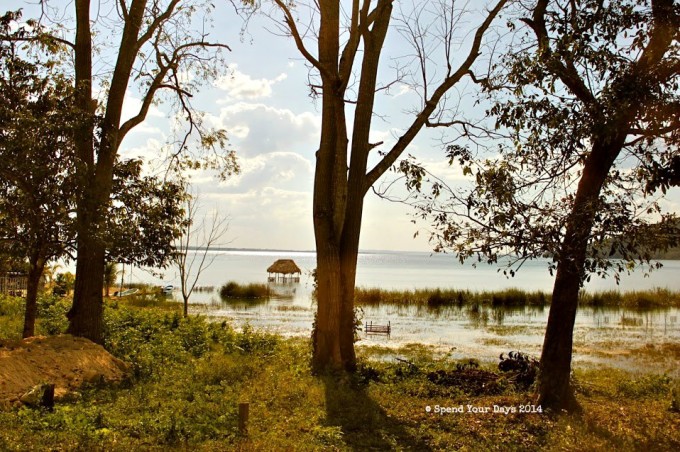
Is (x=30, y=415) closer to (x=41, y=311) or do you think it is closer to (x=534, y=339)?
(x=41, y=311)

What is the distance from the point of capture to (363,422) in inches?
296

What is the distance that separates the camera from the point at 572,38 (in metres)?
6.90

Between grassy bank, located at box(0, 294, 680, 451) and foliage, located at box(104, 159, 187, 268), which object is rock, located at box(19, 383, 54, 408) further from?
foliage, located at box(104, 159, 187, 268)

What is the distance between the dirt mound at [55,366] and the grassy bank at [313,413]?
0.41 meters

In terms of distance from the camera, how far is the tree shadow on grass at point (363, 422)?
6.57m

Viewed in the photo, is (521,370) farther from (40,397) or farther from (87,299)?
(87,299)

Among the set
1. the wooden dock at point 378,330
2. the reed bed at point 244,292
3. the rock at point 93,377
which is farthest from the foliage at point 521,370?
the reed bed at point 244,292

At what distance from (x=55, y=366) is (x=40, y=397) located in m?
1.54

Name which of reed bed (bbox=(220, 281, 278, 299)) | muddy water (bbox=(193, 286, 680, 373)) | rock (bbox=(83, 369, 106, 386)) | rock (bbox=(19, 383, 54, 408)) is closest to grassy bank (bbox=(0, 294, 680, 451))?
rock (bbox=(19, 383, 54, 408))

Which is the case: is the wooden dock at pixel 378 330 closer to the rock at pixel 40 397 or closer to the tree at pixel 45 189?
the tree at pixel 45 189

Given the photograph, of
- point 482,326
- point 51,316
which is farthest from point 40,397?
point 482,326

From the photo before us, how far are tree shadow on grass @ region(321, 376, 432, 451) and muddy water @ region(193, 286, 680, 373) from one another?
584cm

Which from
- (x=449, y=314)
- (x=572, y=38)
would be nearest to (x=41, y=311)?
(x=572, y=38)

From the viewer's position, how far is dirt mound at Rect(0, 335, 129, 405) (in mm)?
7586
